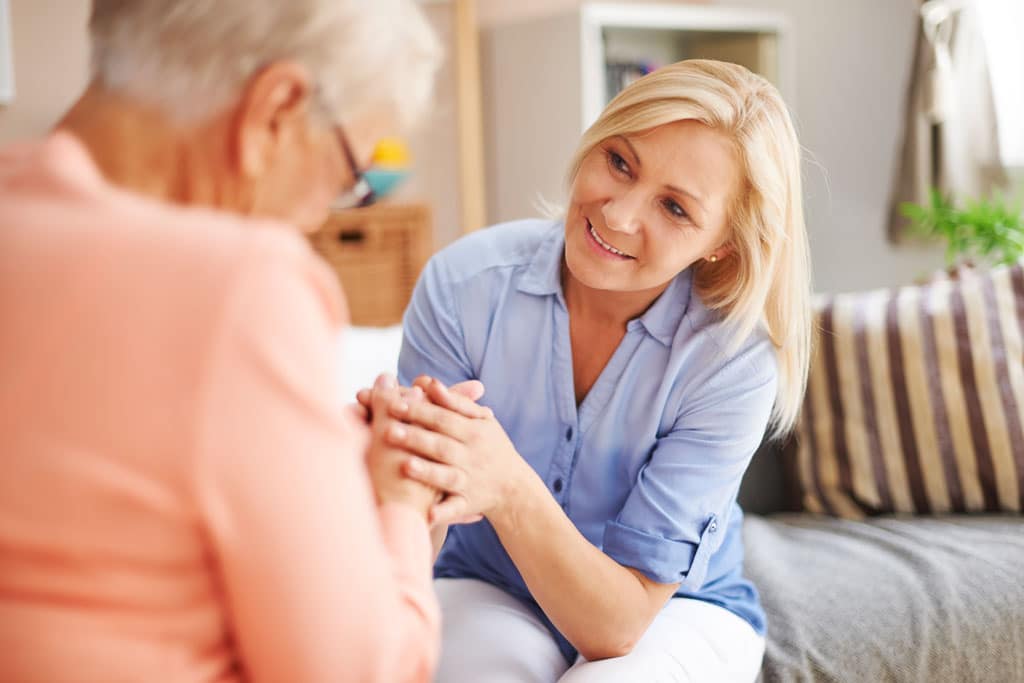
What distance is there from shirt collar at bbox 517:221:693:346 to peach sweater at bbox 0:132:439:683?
73 centimetres

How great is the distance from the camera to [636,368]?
4.54 feet

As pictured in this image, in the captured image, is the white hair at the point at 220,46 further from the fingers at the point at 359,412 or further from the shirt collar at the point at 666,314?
the shirt collar at the point at 666,314

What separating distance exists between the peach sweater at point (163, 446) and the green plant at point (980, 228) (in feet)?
8.23

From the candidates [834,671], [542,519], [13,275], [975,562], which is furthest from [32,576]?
[975,562]

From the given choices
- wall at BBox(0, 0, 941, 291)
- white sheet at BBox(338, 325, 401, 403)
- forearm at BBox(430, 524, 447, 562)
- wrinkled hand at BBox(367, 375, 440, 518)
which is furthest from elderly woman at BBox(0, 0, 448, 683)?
wall at BBox(0, 0, 941, 291)

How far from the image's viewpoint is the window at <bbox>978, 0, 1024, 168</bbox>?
330cm

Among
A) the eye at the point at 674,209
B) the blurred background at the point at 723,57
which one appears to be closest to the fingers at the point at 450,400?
the eye at the point at 674,209

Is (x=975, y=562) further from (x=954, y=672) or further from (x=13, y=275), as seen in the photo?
(x=13, y=275)

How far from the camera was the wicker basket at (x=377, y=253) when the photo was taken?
3.30 metres

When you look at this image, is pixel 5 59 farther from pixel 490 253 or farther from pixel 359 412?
pixel 359 412

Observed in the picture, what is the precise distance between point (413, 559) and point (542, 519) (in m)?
0.33

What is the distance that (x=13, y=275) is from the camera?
0.65 metres

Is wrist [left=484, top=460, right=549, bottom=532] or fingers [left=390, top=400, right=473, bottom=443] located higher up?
fingers [left=390, top=400, right=473, bottom=443]

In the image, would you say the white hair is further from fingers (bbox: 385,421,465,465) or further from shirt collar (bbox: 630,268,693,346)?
shirt collar (bbox: 630,268,693,346)
